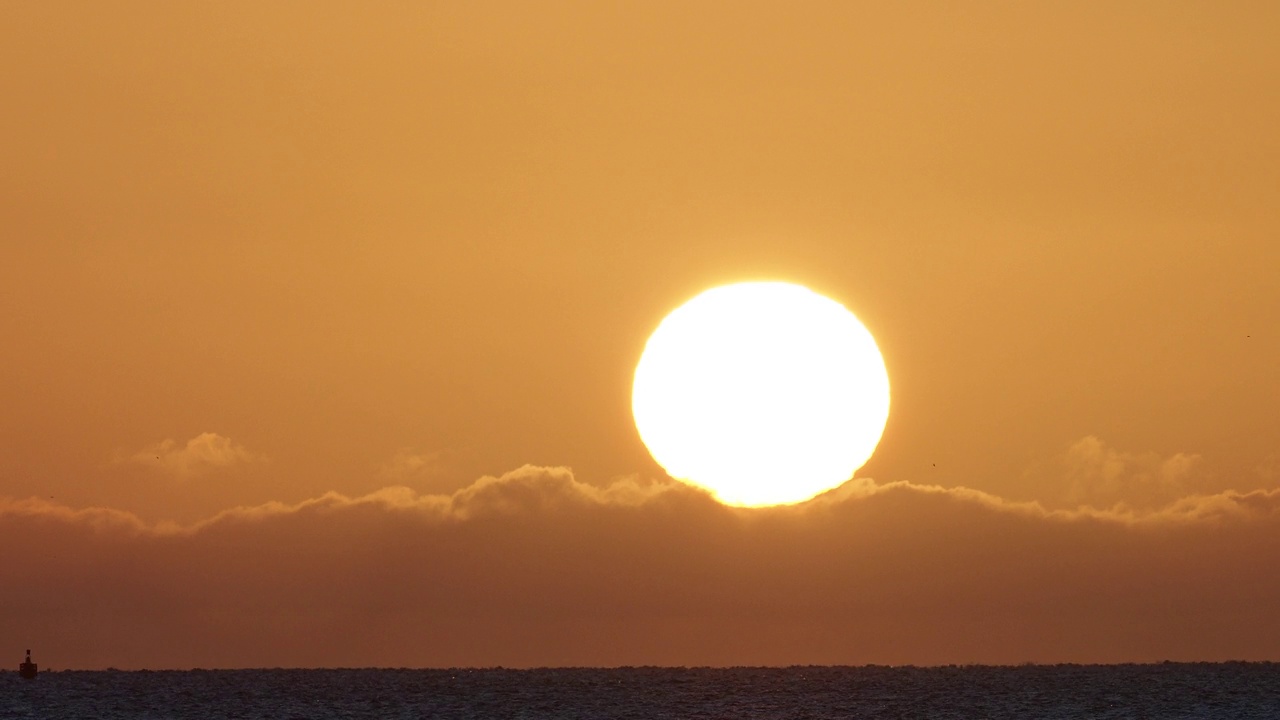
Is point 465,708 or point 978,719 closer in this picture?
point 978,719

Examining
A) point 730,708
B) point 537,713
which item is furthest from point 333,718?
point 730,708

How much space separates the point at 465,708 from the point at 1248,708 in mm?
80851

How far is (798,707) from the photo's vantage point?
19625cm

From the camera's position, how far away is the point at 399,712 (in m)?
192

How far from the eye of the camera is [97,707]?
634 ft

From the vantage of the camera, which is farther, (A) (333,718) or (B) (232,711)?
(B) (232,711)

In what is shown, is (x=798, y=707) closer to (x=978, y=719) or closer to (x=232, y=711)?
(x=978, y=719)

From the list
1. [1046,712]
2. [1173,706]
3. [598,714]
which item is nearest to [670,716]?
[598,714]

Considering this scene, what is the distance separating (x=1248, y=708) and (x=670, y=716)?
198 ft

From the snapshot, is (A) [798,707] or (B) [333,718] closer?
(B) [333,718]

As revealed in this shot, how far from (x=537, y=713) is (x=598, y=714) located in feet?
27.6

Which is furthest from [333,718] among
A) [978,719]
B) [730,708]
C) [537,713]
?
[978,719]

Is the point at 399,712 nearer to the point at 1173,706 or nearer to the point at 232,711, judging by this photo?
the point at 232,711

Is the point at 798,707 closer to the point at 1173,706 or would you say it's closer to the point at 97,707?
the point at 1173,706
